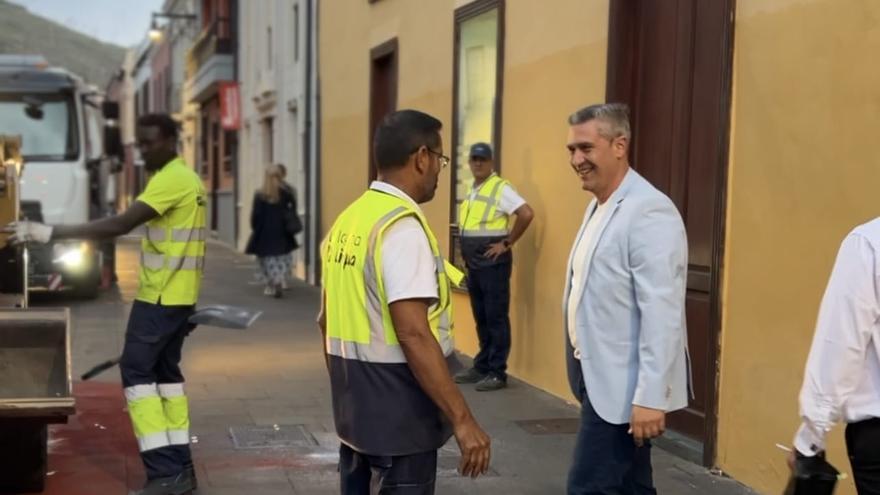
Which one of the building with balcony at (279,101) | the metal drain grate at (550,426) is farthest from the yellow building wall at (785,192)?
Answer: the building with balcony at (279,101)

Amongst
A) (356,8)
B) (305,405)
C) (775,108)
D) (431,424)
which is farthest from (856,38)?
(356,8)

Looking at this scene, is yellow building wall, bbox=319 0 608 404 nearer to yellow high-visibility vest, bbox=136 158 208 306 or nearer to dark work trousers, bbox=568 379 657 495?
yellow high-visibility vest, bbox=136 158 208 306

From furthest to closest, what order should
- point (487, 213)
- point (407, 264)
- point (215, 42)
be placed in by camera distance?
point (215, 42) < point (487, 213) < point (407, 264)

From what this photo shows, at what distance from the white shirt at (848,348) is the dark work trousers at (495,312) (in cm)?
538

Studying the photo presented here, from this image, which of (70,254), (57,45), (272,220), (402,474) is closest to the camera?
(402,474)

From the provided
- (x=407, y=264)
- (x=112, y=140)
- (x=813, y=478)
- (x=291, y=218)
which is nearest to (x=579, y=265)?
(x=407, y=264)

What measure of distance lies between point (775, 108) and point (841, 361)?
109 inches

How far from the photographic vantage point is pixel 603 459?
382cm

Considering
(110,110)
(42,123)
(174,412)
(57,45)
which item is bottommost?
(174,412)

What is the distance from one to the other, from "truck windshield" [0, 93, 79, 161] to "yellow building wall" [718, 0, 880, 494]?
10.2 m

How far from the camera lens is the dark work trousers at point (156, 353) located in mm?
5539

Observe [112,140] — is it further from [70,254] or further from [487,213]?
[487,213]

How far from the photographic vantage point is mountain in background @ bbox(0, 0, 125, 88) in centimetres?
4415

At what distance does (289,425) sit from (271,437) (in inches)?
14.4
